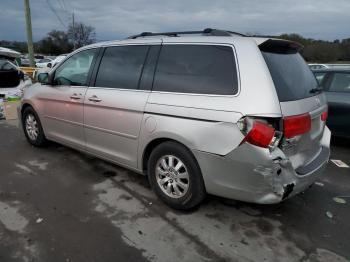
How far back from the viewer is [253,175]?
2.89 metres

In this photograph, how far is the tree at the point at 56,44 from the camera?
197ft

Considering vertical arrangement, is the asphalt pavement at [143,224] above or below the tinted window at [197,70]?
below

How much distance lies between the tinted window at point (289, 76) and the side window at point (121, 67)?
1.45 m

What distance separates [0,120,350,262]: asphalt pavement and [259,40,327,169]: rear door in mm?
702

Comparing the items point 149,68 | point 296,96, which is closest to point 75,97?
point 149,68

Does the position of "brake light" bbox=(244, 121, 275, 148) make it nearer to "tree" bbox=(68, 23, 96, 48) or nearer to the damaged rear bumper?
the damaged rear bumper

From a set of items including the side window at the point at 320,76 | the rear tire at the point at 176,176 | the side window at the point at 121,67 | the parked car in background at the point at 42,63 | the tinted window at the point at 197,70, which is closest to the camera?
the tinted window at the point at 197,70

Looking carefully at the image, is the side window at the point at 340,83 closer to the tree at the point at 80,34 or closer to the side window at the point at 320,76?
the side window at the point at 320,76

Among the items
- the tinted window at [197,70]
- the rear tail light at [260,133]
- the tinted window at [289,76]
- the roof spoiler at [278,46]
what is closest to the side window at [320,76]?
the tinted window at [289,76]

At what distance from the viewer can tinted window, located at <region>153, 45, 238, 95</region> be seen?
3080 millimetres

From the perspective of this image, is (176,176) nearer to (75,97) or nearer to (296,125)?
(296,125)

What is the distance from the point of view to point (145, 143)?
364 centimetres

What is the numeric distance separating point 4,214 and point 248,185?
2.47 meters

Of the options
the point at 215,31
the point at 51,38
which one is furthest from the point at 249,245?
the point at 51,38
